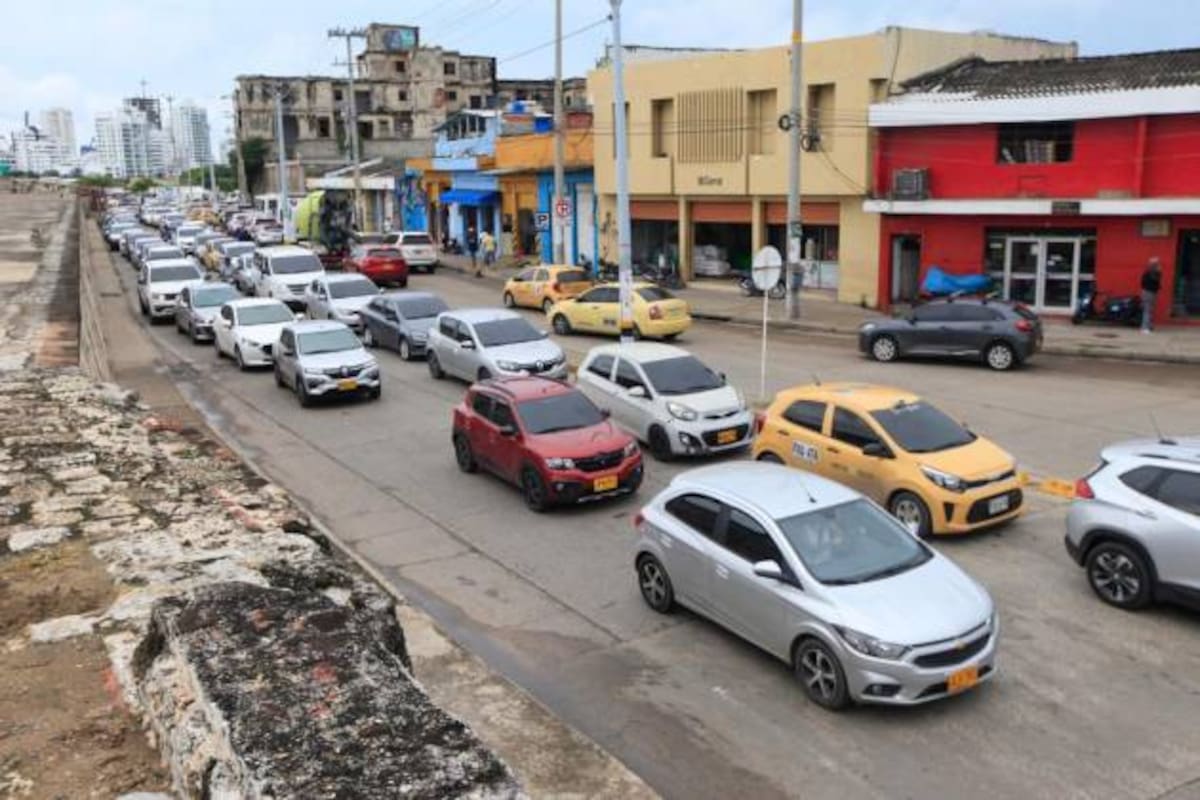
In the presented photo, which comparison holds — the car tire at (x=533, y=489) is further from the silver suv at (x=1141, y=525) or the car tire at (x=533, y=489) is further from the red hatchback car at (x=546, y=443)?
the silver suv at (x=1141, y=525)

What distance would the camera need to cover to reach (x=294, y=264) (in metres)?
36.4

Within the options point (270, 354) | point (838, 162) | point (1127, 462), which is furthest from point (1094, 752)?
point (838, 162)

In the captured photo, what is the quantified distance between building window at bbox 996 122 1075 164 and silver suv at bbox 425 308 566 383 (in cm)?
1477

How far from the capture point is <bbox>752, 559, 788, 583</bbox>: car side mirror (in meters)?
9.44

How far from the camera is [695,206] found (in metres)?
39.9

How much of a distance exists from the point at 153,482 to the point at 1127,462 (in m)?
10.8

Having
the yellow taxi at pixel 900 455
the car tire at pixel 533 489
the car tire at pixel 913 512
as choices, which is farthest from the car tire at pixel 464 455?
the car tire at pixel 913 512

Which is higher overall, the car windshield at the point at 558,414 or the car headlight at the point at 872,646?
the car windshield at the point at 558,414

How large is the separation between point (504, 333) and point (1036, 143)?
625 inches

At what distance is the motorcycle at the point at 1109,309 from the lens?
27250mm

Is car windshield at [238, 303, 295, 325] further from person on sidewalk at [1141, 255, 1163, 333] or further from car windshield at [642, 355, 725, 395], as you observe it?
person on sidewalk at [1141, 255, 1163, 333]

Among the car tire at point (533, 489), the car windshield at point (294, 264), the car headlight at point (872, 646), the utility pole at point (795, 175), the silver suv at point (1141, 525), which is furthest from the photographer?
the car windshield at point (294, 264)

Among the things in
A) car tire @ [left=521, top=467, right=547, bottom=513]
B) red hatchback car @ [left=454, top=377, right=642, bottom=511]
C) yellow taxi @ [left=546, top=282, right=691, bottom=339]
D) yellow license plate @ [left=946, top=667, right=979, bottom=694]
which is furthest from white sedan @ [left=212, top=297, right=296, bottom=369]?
yellow license plate @ [left=946, top=667, right=979, bottom=694]

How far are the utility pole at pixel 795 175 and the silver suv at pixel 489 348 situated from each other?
1030 cm
